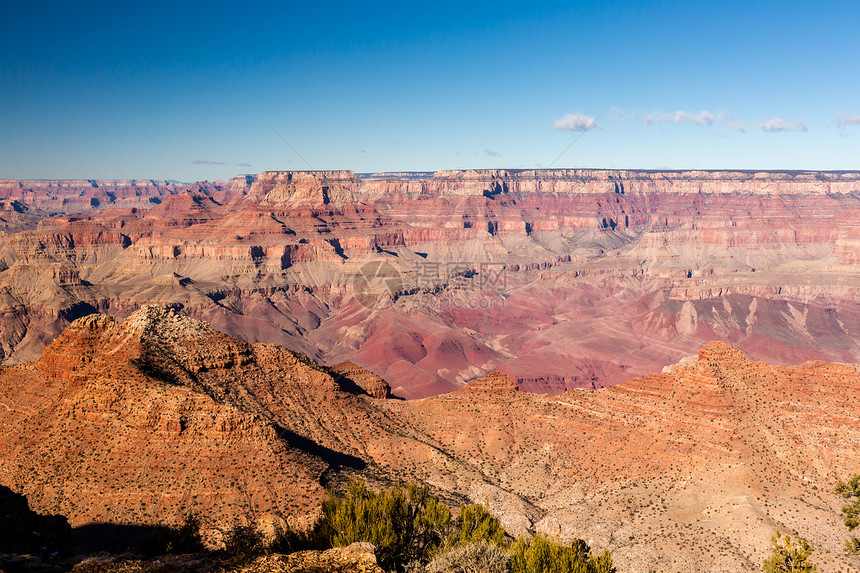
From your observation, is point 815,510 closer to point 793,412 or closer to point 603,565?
point 793,412

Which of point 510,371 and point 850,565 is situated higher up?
point 850,565

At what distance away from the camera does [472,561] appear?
3089 cm

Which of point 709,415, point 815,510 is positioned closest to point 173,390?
point 709,415

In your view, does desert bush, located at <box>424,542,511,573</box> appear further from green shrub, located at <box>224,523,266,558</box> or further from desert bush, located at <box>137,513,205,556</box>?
desert bush, located at <box>137,513,205,556</box>

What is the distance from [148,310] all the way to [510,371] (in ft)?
351

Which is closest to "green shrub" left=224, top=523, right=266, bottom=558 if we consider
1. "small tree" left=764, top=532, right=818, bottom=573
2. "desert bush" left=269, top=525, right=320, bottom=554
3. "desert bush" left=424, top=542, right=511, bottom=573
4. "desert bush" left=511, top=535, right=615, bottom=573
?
"desert bush" left=269, top=525, right=320, bottom=554

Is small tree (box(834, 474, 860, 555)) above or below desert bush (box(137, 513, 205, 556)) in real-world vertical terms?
below

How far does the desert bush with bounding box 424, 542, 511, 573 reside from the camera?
1204 inches

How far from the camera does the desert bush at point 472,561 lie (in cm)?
3059

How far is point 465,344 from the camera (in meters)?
185

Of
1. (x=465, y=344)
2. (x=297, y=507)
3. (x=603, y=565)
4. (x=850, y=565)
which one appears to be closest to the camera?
(x=603, y=565)

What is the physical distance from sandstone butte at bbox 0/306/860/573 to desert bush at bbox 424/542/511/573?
17938mm

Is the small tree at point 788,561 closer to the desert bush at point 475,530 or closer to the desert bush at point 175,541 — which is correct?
the desert bush at point 475,530

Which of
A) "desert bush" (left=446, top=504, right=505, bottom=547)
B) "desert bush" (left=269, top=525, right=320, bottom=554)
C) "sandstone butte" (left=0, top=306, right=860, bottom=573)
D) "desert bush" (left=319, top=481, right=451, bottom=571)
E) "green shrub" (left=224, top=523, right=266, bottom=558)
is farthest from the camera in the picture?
"sandstone butte" (left=0, top=306, right=860, bottom=573)
